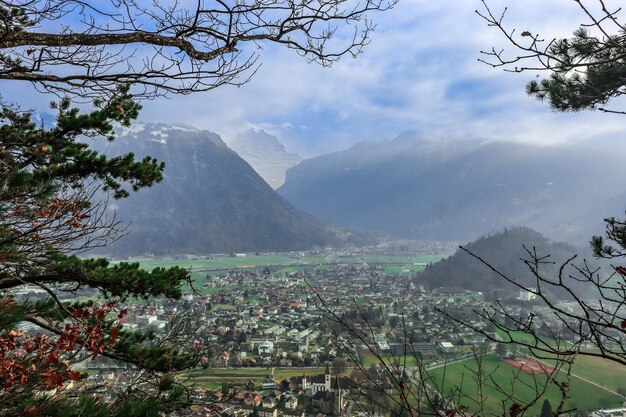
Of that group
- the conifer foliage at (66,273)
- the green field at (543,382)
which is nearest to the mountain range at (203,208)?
the green field at (543,382)

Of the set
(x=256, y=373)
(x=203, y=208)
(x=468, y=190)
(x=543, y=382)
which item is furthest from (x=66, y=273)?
(x=468, y=190)

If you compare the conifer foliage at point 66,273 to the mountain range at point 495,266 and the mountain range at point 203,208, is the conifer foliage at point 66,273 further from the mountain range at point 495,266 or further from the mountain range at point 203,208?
the mountain range at point 203,208

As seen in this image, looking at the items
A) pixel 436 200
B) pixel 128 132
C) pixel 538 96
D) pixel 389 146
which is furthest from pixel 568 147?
pixel 538 96

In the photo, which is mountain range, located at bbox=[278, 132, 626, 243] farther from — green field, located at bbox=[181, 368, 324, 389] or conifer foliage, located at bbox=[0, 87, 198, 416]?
conifer foliage, located at bbox=[0, 87, 198, 416]

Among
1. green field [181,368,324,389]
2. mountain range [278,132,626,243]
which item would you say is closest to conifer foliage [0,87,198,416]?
green field [181,368,324,389]

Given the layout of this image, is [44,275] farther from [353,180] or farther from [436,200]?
[353,180]

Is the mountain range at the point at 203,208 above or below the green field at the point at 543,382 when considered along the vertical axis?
above
